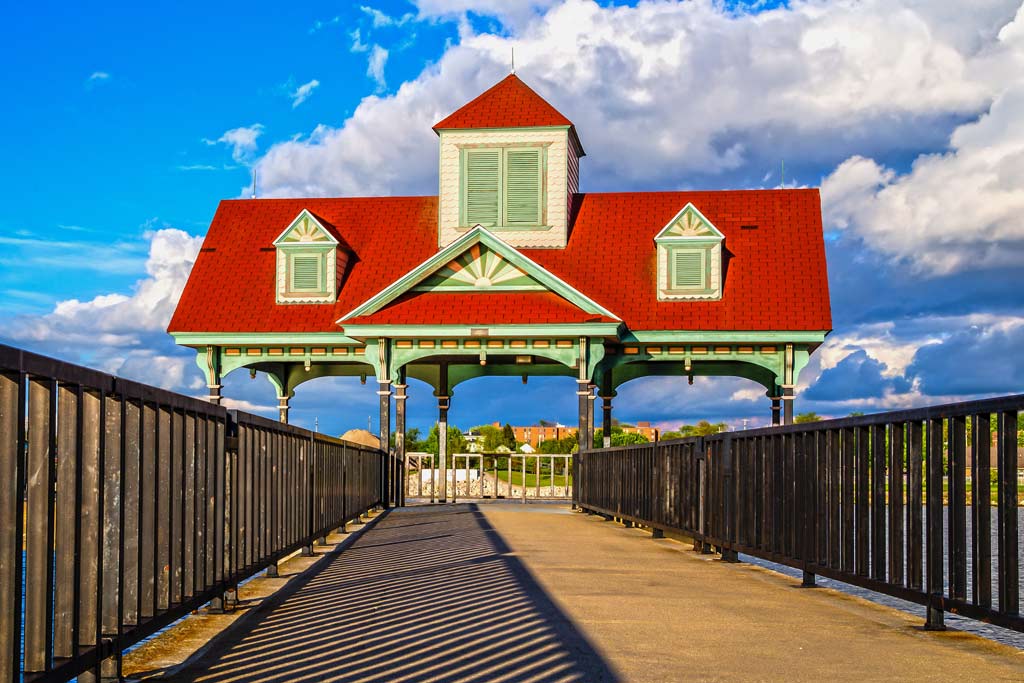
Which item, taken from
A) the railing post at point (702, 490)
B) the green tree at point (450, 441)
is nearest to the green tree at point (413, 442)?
the green tree at point (450, 441)

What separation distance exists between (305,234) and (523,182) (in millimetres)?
5906

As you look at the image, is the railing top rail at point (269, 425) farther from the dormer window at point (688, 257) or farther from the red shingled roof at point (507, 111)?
the red shingled roof at point (507, 111)

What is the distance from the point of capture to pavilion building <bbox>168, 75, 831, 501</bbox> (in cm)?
2773

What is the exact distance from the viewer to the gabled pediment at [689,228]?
29.8 meters

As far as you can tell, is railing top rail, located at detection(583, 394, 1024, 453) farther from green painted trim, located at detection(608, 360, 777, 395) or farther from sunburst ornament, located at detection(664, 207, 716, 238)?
green painted trim, located at detection(608, 360, 777, 395)

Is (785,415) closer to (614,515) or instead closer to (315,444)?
(614,515)

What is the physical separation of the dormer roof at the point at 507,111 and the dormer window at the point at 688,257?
162 inches

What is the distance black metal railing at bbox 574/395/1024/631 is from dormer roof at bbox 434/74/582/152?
58.2 feet

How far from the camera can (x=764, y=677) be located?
240 inches

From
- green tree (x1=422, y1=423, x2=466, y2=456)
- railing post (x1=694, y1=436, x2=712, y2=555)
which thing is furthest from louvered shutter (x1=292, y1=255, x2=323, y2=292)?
green tree (x1=422, y1=423, x2=466, y2=456)

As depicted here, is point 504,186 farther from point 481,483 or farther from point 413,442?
point 413,442

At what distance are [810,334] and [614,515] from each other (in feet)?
32.9

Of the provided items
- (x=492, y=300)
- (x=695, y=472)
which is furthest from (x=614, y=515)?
(x=492, y=300)

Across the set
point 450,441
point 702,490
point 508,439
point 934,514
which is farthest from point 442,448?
point 508,439
